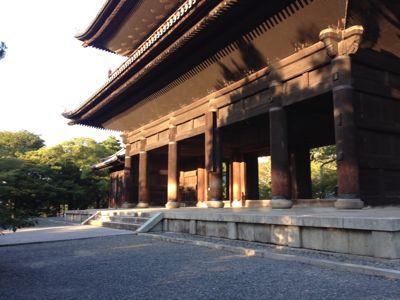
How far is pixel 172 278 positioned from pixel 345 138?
5323 millimetres

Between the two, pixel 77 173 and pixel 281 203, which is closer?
pixel 281 203

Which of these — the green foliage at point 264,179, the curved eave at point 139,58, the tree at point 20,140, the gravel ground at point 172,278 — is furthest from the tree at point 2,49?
the tree at point 20,140

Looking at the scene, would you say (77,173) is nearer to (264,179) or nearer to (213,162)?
(264,179)

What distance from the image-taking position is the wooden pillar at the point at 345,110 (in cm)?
795

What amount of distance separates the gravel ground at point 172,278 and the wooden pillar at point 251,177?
1107cm

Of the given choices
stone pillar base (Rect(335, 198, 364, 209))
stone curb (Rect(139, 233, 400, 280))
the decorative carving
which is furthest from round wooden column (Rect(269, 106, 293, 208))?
stone curb (Rect(139, 233, 400, 280))

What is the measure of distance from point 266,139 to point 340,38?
7.65m

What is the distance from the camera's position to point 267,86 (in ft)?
34.8

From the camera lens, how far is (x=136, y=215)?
1295 cm

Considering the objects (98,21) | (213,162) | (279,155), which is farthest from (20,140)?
(279,155)

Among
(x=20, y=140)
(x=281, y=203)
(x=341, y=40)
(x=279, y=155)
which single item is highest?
(x=20, y=140)

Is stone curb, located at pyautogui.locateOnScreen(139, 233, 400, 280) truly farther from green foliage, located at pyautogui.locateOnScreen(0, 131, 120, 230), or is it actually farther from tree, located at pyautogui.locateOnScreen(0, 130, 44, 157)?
tree, located at pyautogui.locateOnScreen(0, 130, 44, 157)

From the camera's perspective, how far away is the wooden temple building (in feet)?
27.2

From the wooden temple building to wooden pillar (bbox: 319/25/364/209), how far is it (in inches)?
0.9
